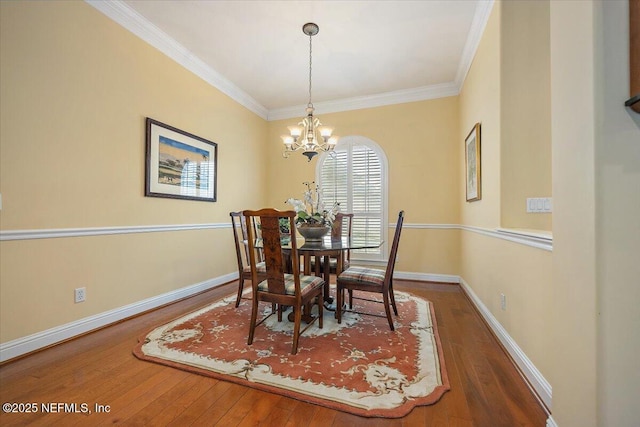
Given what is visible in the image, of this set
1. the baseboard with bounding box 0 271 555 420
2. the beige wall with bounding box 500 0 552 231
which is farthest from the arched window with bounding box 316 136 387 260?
the beige wall with bounding box 500 0 552 231

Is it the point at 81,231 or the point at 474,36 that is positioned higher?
the point at 474,36

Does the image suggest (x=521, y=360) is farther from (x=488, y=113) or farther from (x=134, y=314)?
(x=134, y=314)

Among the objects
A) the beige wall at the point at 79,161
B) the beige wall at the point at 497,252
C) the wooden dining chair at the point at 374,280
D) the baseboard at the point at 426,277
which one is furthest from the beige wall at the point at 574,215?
the beige wall at the point at 79,161

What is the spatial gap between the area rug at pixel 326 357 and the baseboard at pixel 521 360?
0.48 meters

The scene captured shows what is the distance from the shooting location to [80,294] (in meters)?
2.35

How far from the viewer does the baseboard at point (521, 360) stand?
1479 millimetres

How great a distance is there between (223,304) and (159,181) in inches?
62.6

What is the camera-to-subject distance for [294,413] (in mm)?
1428

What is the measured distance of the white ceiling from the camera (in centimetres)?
261

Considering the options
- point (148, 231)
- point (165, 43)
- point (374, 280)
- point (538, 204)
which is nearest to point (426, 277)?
point (374, 280)

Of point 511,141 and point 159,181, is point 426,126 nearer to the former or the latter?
point 511,141

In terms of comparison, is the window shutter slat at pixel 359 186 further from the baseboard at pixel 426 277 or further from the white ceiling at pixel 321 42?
the white ceiling at pixel 321 42

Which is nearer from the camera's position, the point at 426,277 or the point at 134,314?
the point at 134,314

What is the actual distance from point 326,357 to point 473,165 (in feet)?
8.74
